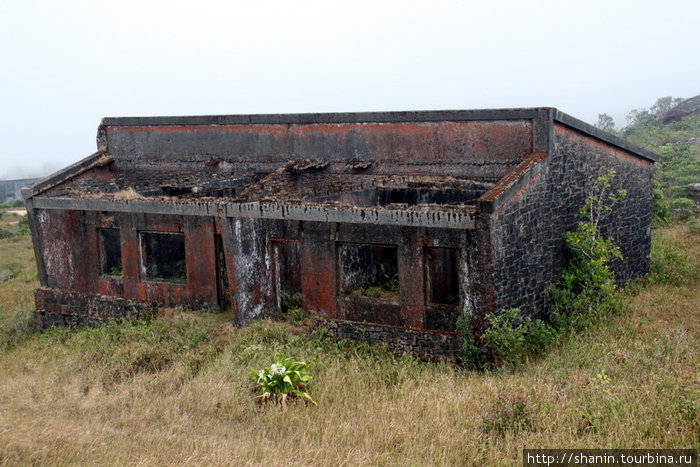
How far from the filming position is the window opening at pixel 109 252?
13.5m

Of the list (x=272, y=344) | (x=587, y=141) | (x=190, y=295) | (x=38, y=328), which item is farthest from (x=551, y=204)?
(x=38, y=328)

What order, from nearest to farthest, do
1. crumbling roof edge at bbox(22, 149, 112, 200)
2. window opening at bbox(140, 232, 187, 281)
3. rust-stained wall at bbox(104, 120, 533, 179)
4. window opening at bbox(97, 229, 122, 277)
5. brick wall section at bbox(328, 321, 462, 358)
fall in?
brick wall section at bbox(328, 321, 462, 358) < rust-stained wall at bbox(104, 120, 533, 179) < crumbling roof edge at bbox(22, 149, 112, 200) < window opening at bbox(97, 229, 122, 277) < window opening at bbox(140, 232, 187, 281)

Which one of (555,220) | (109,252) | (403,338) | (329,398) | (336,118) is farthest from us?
(109,252)

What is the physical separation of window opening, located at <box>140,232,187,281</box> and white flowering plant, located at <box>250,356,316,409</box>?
5.52 metres

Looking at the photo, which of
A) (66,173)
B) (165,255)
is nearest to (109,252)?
(165,255)

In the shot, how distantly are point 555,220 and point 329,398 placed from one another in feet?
16.4

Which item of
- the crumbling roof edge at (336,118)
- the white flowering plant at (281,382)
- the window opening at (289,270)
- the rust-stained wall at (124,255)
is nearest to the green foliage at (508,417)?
the white flowering plant at (281,382)

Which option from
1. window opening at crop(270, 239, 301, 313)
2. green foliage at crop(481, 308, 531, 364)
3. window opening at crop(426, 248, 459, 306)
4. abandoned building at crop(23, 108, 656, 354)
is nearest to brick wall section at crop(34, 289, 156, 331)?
abandoned building at crop(23, 108, 656, 354)

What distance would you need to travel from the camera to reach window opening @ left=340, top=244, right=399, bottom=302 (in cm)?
1127

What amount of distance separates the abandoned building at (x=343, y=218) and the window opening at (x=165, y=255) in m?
0.05

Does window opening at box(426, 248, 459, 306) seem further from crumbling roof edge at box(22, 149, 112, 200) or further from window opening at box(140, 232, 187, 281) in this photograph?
crumbling roof edge at box(22, 149, 112, 200)

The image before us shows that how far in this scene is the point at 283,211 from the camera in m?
10.6

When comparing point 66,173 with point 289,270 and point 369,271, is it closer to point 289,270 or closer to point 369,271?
point 289,270

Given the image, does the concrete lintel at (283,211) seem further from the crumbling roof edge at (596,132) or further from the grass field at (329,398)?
the crumbling roof edge at (596,132)
